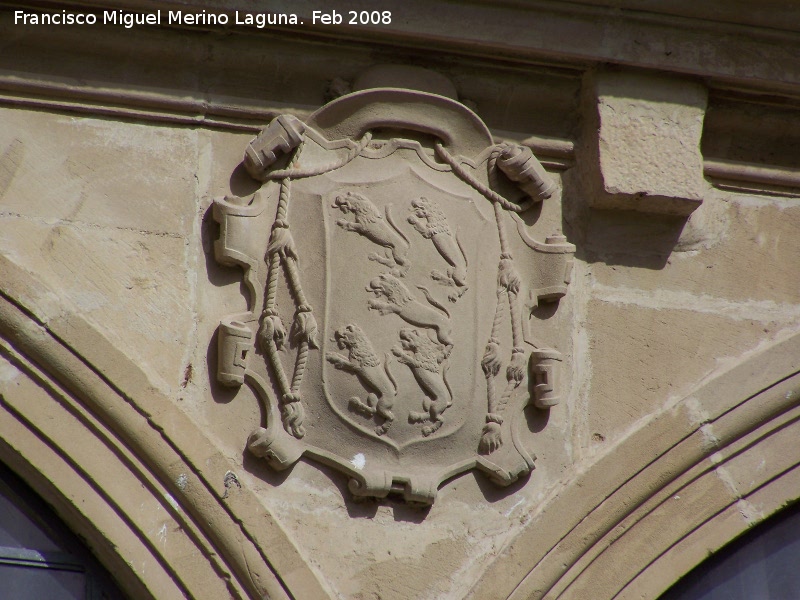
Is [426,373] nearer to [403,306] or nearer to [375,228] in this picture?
[403,306]

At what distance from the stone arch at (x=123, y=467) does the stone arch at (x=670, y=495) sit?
574 millimetres

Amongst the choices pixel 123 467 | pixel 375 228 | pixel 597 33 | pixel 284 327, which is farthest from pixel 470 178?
pixel 123 467

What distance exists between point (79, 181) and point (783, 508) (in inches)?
79.6

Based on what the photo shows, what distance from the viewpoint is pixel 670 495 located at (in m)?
3.33

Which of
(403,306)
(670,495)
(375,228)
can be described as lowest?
(670,495)

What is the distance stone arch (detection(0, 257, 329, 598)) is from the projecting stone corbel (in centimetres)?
129

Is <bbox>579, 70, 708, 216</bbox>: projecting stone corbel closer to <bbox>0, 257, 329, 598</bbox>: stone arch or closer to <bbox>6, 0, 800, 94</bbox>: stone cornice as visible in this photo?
<bbox>6, 0, 800, 94</bbox>: stone cornice

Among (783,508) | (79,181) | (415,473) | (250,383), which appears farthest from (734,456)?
(79,181)

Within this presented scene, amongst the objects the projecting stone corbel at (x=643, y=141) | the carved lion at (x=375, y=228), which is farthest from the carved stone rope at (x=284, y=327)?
the projecting stone corbel at (x=643, y=141)

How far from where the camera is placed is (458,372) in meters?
3.27

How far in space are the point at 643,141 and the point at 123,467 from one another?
163cm

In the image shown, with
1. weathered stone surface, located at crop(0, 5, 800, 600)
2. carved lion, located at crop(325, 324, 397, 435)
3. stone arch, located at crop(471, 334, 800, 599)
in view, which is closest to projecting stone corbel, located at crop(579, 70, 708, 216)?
weathered stone surface, located at crop(0, 5, 800, 600)

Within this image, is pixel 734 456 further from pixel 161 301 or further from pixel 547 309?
pixel 161 301

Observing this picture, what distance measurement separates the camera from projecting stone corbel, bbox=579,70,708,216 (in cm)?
348
